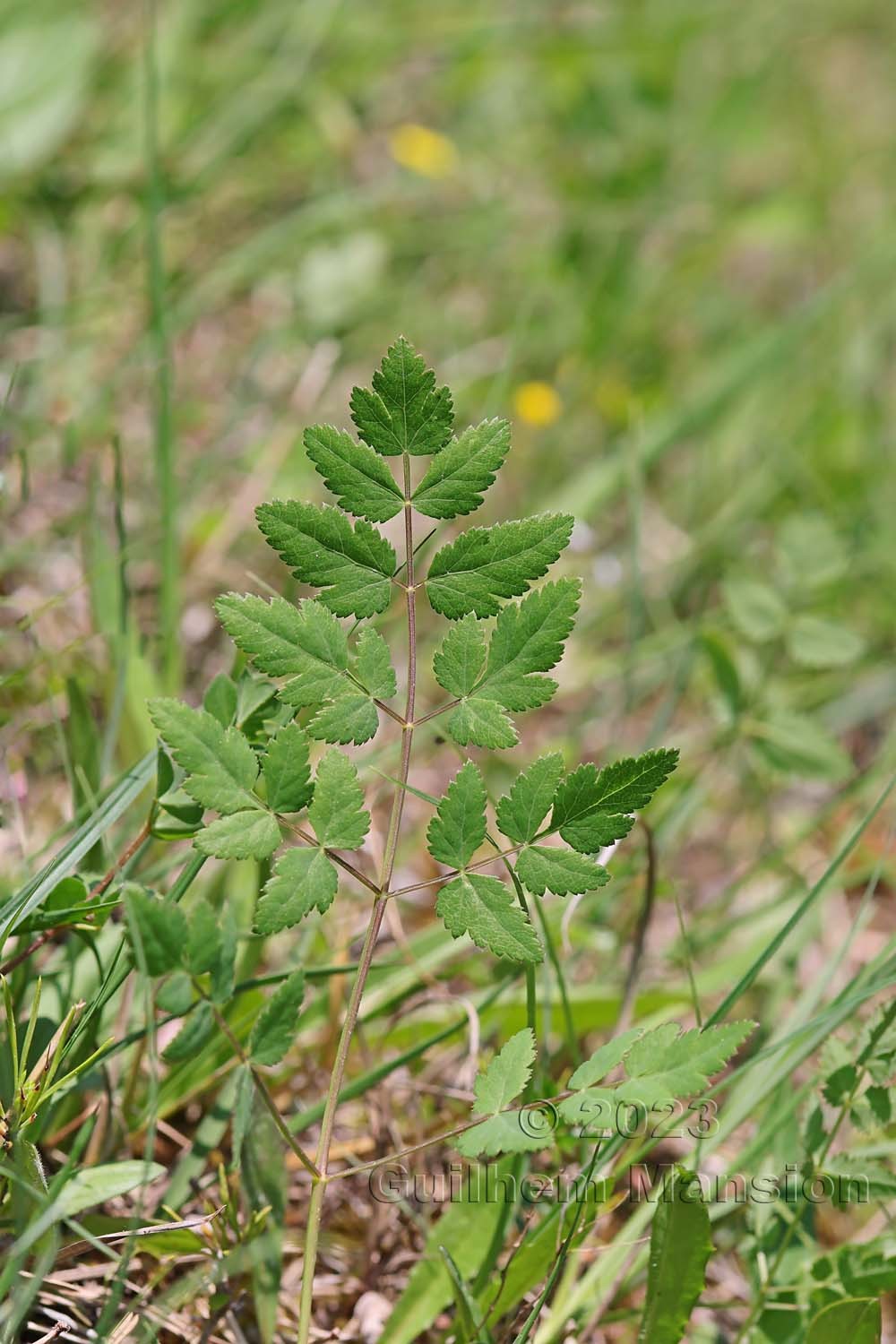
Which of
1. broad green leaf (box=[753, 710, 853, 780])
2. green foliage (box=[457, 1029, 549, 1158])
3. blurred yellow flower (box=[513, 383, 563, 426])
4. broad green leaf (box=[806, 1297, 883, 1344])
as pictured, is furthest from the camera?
blurred yellow flower (box=[513, 383, 563, 426])

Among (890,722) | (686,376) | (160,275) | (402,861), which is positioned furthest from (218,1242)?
(686,376)

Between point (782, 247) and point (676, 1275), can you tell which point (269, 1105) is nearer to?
point (676, 1275)

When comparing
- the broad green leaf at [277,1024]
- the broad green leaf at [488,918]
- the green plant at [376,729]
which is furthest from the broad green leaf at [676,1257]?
the broad green leaf at [277,1024]

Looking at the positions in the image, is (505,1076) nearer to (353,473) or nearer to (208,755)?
(208,755)

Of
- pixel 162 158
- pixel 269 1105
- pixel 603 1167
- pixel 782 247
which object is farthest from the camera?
pixel 782 247

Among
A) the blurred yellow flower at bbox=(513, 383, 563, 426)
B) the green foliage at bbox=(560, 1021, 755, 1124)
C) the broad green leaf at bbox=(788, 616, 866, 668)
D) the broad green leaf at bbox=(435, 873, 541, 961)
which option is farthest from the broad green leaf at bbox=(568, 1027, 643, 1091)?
the blurred yellow flower at bbox=(513, 383, 563, 426)

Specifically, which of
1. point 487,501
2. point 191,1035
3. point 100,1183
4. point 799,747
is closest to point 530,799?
point 191,1035

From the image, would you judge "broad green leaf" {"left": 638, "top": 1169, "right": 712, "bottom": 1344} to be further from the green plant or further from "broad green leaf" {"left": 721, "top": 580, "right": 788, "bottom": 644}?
"broad green leaf" {"left": 721, "top": 580, "right": 788, "bottom": 644}
